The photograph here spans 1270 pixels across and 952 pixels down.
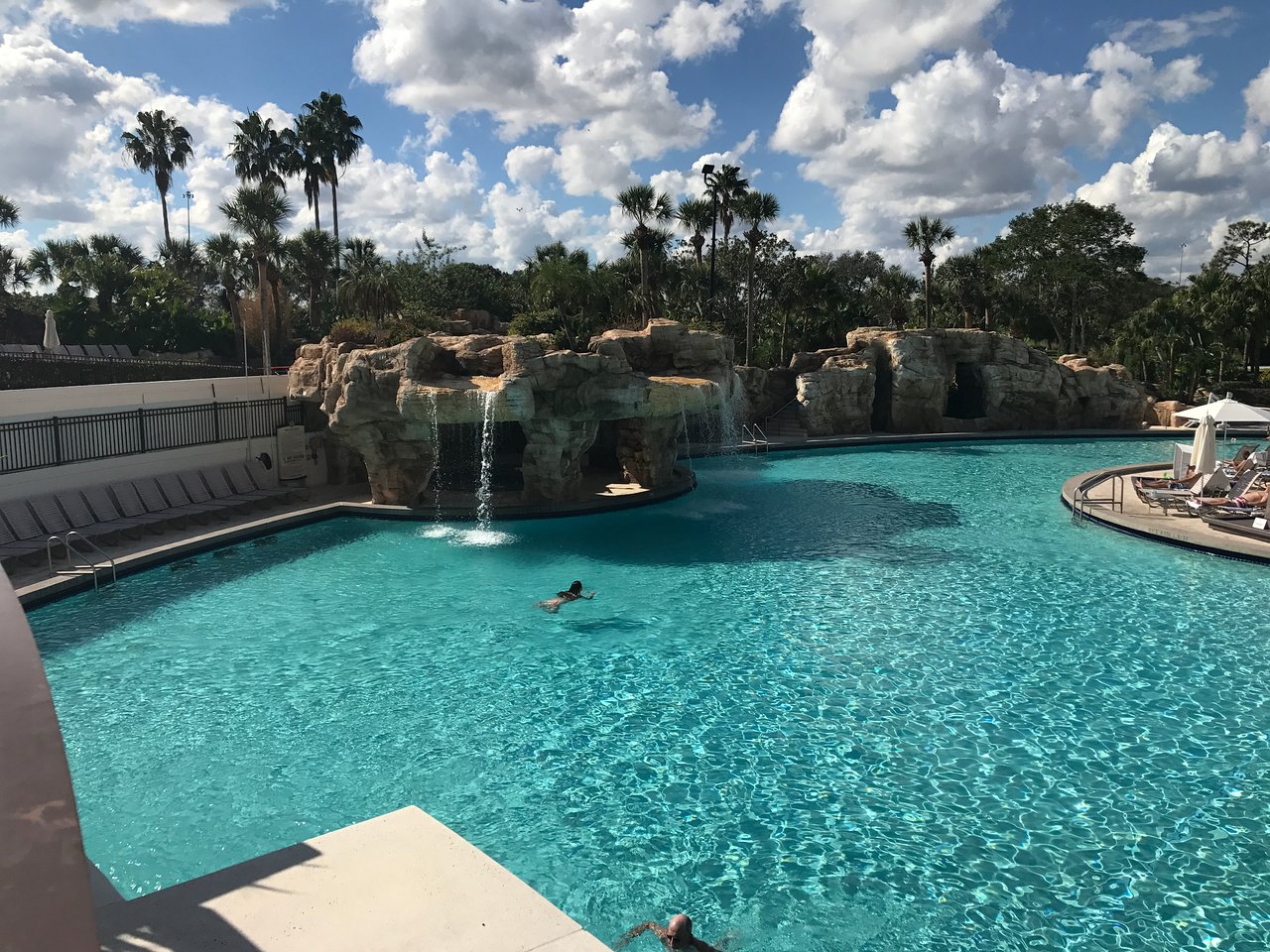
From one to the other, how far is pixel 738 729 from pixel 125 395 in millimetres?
16526

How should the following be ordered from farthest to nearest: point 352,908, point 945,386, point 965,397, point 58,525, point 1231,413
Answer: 1. point 965,397
2. point 945,386
3. point 1231,413
4. point 58,525
5. point 352,908

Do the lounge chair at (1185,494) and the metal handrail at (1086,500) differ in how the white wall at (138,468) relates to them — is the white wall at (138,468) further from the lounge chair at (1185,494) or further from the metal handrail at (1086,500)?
the lounge chair at (1185,494)

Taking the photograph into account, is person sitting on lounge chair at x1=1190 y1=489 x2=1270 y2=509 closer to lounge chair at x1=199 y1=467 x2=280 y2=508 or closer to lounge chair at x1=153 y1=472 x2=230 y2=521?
lounge chair at x1=199 y1=467 x2=280 y2=508

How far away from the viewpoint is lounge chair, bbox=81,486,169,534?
16953mm

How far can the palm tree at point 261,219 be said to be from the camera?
113ft

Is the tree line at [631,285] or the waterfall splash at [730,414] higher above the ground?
the tree line at [631,285]

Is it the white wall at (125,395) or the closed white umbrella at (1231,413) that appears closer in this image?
the white wall at (125,395)

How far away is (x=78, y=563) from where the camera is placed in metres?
14.8

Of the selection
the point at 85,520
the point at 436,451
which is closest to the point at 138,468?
the point at 85,520

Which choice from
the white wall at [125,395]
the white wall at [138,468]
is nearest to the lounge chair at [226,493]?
the white wall at [138,468]

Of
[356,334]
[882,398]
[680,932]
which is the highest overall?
[356,334]

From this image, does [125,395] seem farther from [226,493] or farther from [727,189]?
[727,189]

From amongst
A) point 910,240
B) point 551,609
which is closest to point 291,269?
point 910,240

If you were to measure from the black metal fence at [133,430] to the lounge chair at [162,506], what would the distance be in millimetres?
908
